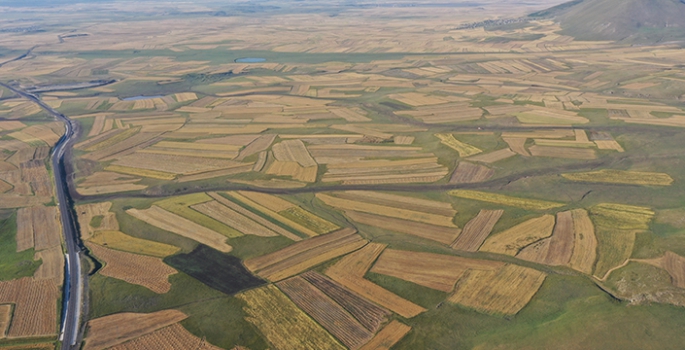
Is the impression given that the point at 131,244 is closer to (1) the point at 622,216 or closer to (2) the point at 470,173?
(2) the point at 470,173

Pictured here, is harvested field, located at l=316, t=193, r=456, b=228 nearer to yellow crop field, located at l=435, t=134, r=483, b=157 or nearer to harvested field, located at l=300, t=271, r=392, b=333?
harvested field, located at l=300, t=271, r=392, b=333

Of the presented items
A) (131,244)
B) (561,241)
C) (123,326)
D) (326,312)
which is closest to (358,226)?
(326,312)

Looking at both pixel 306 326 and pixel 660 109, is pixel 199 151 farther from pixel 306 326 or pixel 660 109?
pixel 660 109

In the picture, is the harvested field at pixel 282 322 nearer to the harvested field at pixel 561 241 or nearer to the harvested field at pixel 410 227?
the harvested field at pixel 410 227

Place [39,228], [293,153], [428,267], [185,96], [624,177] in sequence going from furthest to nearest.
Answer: [185,96] → [293,153] → [624,177] → [39,228] → [428,267]

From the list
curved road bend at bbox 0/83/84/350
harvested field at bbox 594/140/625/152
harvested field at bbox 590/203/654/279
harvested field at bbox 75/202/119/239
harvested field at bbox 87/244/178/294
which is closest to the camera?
curved road bend at bbox 0/83/84/350

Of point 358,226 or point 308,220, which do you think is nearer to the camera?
point 358,226

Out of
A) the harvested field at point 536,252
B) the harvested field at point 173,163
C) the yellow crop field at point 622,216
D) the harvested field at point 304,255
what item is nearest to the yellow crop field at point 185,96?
the harvested field at point 173,163

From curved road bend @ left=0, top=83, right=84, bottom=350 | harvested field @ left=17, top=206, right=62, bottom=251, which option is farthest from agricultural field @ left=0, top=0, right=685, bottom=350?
curved road bend @ left=0, top=83, right=84, bottom=350
